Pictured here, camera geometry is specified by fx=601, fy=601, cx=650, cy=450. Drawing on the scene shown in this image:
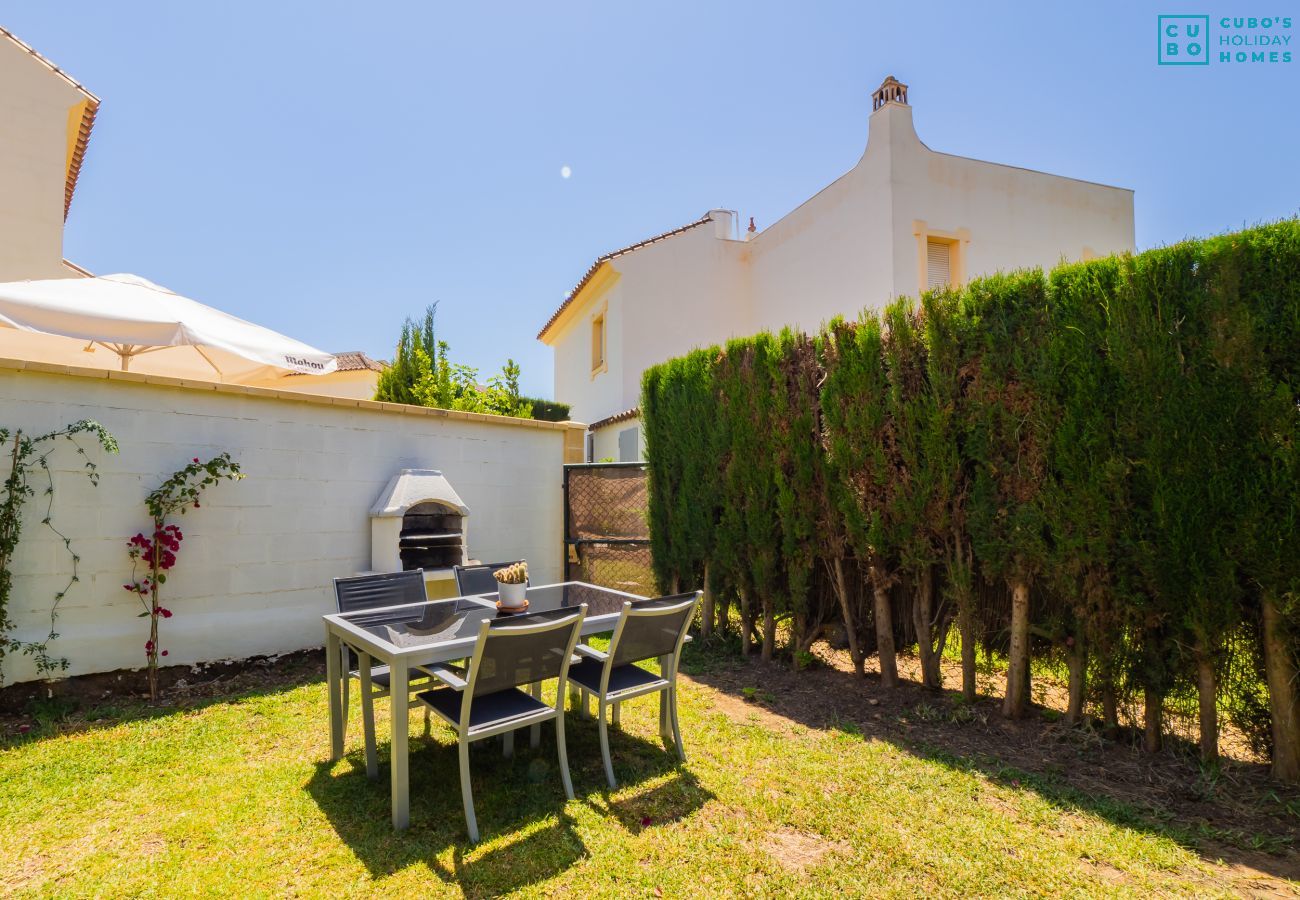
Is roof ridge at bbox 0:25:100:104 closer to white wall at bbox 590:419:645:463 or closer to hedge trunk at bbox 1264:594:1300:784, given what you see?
white wall at bbox 590:419:645:463

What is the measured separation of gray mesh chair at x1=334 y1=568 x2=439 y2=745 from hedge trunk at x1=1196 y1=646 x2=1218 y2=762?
4760 mm

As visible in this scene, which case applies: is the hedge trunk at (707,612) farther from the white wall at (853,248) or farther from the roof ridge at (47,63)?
A: the roof ridge at (47,63)

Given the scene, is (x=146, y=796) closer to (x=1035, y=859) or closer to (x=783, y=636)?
(x=1035, y=859)

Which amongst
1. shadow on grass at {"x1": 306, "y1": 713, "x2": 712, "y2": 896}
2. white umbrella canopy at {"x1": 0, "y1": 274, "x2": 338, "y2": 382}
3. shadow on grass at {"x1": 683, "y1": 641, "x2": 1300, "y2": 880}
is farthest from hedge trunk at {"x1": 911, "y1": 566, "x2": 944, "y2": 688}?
white umbrella canopy at {"x1": 0, "y1": 274, "x2": 338, "y2": 382}

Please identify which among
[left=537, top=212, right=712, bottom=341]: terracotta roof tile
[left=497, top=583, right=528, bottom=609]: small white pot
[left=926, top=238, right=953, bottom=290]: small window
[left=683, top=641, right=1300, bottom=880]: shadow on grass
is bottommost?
[left=683, top=641, right=1300, bottom=880]: shadow on grass

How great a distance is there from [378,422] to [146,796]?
3.90 metres

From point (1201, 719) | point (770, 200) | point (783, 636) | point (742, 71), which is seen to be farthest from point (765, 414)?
point (770, 200)

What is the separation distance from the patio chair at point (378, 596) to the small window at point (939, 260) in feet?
36.2

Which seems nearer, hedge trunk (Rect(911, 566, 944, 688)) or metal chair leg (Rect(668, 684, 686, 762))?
metal chair leg (Rect(668, 684, 686, 762))

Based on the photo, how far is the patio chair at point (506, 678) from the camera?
9.86 ft

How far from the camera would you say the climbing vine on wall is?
4.50 metres

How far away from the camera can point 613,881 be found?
2664mm

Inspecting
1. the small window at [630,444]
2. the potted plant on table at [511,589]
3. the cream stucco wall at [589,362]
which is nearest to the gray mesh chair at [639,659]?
the potted plant on table at [511,589]

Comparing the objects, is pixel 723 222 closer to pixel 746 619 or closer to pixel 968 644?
pixel 746 619
